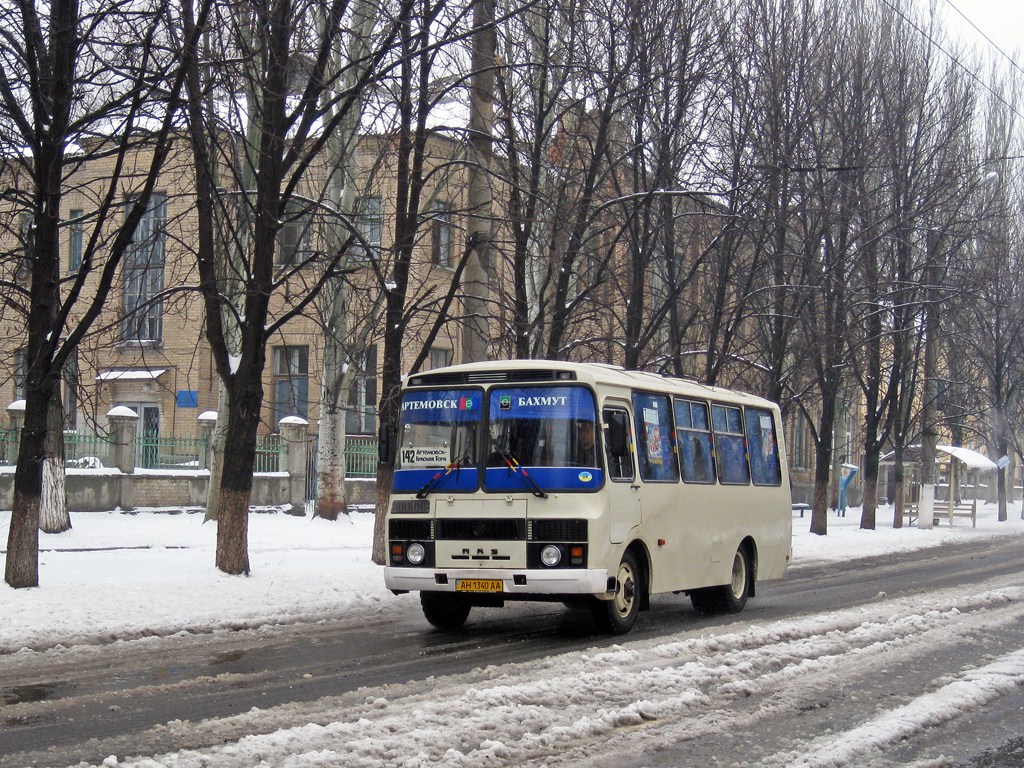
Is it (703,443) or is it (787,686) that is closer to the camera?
(787,686)

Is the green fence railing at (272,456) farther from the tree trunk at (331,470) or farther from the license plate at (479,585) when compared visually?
the license plate at (479,585)

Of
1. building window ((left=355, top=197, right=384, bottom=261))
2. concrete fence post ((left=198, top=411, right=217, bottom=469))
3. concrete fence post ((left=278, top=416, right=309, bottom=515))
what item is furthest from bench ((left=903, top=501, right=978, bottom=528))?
building window ((left=355, top=197, right=384, bottom=261))

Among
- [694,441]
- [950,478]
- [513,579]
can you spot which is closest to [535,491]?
[513,579]

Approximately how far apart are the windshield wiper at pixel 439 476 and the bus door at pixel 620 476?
4.58ft

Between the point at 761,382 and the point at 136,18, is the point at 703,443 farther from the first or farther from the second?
the point at 761,382

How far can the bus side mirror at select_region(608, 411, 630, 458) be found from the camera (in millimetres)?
13117

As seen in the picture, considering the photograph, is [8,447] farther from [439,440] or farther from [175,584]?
[439,440]

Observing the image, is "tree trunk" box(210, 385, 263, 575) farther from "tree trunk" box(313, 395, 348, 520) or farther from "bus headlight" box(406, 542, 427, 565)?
"tree trunk" box(313, 395, 348, 520)

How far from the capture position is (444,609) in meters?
13.7

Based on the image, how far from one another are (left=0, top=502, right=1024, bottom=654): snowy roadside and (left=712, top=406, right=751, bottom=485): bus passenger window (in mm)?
4098

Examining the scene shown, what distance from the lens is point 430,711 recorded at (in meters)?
8.28

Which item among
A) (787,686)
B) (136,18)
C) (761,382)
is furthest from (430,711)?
(761,382)

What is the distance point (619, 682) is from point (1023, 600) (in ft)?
31.2

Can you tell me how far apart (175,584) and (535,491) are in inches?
196
